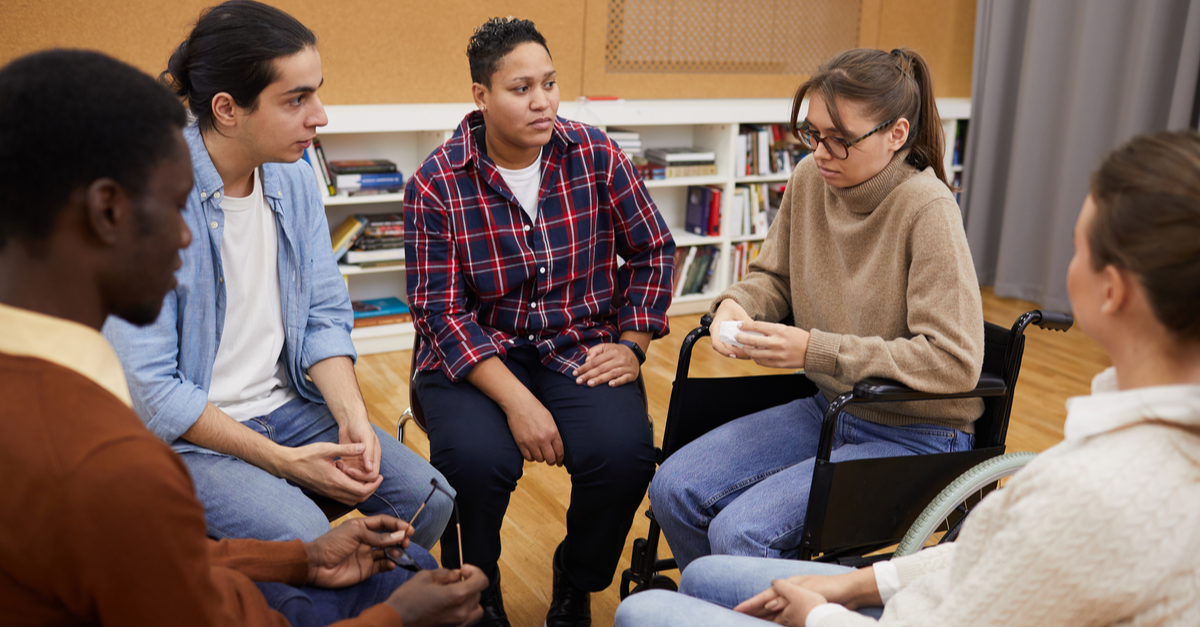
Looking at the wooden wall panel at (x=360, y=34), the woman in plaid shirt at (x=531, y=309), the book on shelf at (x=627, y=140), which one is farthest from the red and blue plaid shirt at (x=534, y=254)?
the book on shelf at (x=627, y=140)

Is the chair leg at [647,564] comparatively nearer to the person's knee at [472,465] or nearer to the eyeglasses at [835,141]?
the person's knee at [472,465]

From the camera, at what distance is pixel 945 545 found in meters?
1.28

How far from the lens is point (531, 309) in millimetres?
2014

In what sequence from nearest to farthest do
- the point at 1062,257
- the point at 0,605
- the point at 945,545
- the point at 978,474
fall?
the point at 0,605 < the point at 945,545 < the point at 978,474 < the point at 1062,257

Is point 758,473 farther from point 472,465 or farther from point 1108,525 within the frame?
point 1108,525

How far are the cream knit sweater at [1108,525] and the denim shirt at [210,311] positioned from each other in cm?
119

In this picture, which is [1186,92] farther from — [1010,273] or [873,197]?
[873,197]

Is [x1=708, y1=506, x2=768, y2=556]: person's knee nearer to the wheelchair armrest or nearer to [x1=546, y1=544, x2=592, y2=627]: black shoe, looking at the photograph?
the wheelchair armrest

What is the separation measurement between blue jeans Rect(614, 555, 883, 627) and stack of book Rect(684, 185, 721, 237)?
3.22 metres

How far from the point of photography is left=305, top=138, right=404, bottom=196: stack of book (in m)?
3.68

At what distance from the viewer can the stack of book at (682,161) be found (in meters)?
4.32

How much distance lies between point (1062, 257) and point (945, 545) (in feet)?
12.2

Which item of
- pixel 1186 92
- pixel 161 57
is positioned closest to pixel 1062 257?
pixel 1186 92

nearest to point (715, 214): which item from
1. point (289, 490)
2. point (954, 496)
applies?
point (954, 496)
